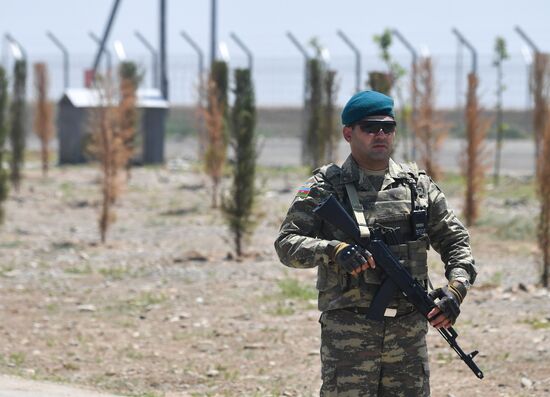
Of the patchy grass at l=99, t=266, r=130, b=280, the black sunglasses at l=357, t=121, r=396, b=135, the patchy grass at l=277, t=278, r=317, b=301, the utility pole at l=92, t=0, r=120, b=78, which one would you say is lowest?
the patchy grass at l=99, t=266, r=130, b=280

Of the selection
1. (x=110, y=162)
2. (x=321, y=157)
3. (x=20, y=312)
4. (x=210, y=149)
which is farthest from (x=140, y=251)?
(x=321, y=157)

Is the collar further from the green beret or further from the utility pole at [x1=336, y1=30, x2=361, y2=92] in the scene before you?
the utility pole at [x1=336, y1=30, x2=361, y2=92]

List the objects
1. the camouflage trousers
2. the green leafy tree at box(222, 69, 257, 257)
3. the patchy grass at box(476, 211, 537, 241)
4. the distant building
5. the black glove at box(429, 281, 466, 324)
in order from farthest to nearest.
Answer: the distant building
the patchy grass at box(476, 211, 537, 241)
the green leafy tree at box(222, 69, 257, 257)
the camouflage trousers
the black glove at box(429, 281, 466, 324)

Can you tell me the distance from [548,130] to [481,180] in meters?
4.96

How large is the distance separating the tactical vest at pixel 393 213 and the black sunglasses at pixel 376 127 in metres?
0.20

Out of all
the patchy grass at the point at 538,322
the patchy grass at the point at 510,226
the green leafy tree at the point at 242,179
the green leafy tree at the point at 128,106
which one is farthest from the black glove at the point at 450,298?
the green leafy tree at the point at 128,106

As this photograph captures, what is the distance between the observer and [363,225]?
4176 mm

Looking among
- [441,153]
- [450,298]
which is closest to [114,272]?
[450,298]

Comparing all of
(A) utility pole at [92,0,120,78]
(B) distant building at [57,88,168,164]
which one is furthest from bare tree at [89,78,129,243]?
(A) utility pole at [92,0,120,78]

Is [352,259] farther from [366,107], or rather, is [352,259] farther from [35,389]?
[35,389]

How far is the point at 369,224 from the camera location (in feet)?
13.9

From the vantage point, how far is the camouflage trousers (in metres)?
4.21

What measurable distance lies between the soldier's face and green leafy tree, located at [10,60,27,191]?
50.5ft

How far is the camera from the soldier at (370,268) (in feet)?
13.8
